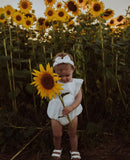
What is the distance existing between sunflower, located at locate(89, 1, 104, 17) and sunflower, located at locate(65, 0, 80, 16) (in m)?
0.26

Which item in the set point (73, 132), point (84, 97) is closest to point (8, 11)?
point (84, 97)

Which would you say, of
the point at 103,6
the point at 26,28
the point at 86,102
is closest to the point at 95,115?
the point at 86,102

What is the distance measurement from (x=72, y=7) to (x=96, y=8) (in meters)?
0.38

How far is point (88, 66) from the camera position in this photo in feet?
6.72

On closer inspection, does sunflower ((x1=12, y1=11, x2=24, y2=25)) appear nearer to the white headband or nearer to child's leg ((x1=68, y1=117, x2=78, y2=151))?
the white headband

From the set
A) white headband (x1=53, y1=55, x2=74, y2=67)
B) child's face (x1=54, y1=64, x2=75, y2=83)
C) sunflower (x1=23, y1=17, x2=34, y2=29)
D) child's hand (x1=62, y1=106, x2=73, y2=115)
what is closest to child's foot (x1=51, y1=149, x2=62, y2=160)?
child's hand (x1=62, y1=106, x2=73, y2=115)

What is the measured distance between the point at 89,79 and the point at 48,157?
2.83 feet

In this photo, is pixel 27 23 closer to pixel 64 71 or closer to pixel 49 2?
pixel 49 2

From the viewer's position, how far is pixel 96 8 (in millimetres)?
2164

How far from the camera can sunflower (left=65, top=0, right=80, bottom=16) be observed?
2.42 meters

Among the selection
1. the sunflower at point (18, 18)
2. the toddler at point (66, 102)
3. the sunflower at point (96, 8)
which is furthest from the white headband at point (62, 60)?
the sunflower at point (18, 18)

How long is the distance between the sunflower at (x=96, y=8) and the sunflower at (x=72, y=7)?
0.26 m

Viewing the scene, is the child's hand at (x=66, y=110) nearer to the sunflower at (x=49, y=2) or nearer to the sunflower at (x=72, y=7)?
the sunflower at (x=72, y=7)

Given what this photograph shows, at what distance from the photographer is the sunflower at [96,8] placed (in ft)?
7.04
